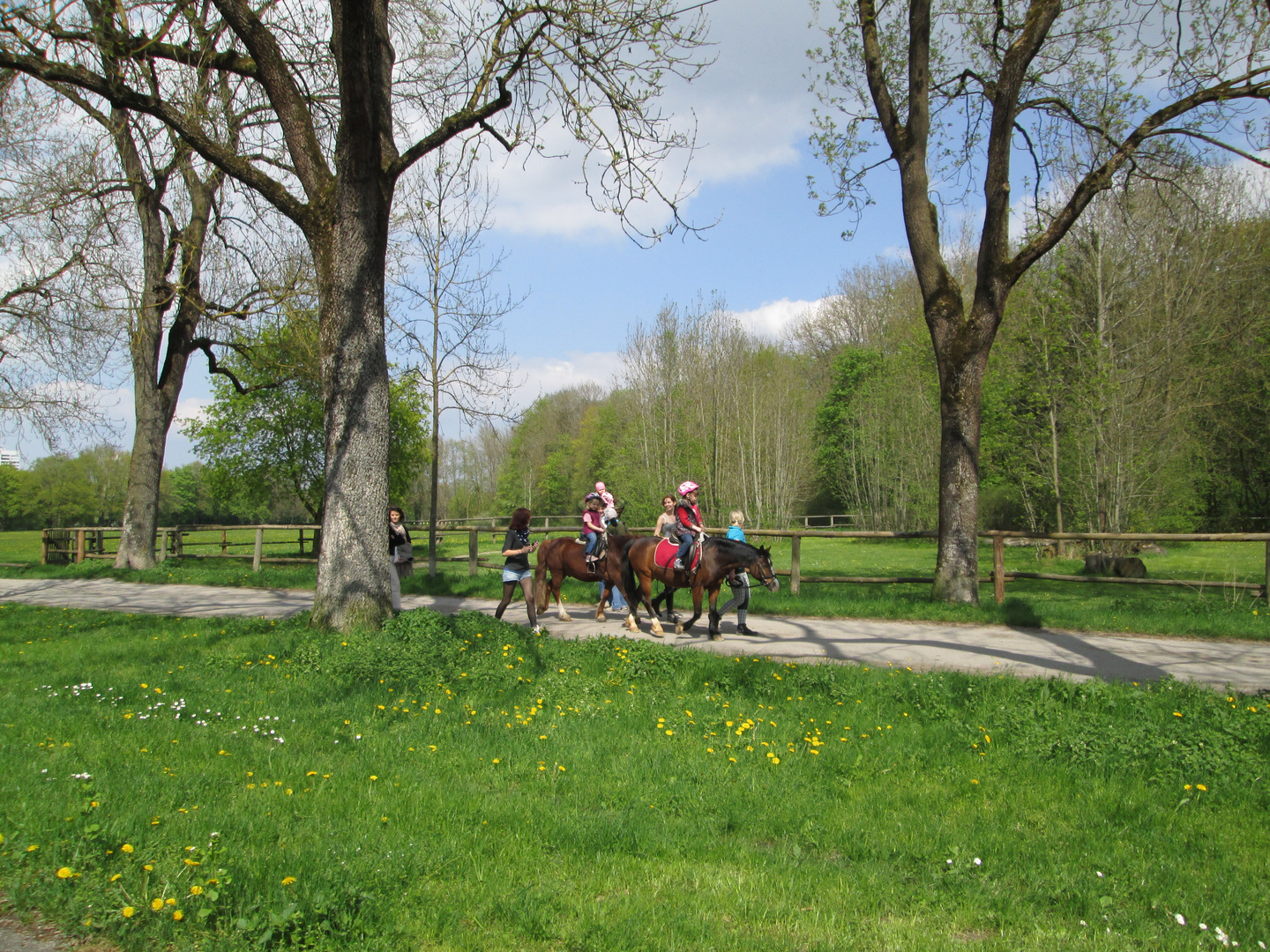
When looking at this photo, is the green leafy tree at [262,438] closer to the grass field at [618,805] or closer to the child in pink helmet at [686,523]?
the child in pink helmet at [686,523]

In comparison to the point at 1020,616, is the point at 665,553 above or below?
above

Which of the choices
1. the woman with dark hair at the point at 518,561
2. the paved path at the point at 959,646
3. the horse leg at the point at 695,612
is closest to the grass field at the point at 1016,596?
the paved path at the point at 959,646

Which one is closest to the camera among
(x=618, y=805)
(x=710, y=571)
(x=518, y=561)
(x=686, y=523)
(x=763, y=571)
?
(x=618, y=805)

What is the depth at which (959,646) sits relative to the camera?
9.90 m

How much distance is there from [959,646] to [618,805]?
6.45 meters

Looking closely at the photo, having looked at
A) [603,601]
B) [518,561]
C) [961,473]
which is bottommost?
[603,601]

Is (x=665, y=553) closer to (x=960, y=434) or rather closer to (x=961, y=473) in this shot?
(x=961, y=473)

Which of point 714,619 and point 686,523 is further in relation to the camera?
point 686,523

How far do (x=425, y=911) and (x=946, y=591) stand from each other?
35.6ft

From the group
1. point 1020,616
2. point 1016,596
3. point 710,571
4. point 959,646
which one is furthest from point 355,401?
point 1016,596

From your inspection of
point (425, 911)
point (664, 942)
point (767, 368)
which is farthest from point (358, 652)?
point (767, 368)

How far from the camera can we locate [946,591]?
12.6 m

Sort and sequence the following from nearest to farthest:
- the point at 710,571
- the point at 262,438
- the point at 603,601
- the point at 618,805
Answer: the point at 618,805
the point at 710,571
the point at 603,601
the point at 262,438

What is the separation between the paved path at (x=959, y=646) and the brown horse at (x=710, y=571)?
268mm
